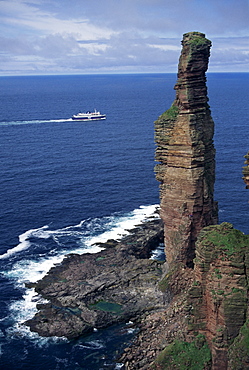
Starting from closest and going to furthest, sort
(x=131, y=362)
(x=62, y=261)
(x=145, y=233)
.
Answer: (x=131, y=362), (x=62, y=261), (x=145, y=233)

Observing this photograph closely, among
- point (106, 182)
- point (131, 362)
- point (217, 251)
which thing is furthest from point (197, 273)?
point (106, 182)

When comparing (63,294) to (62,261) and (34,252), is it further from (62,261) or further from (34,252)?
(34,252)

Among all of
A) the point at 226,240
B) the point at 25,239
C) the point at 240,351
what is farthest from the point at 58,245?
the point at 240,351

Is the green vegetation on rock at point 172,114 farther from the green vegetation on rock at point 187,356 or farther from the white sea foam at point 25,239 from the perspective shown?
the white sea foam at point 25,239

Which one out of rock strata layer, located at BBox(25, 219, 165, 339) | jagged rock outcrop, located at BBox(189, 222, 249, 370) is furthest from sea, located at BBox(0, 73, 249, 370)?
jagged rock outcrop, located at BBox(189, 222, 249, 370)

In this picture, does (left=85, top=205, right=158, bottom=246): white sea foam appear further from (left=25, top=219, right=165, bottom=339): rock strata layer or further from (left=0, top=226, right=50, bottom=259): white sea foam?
(left=0, top=226, right=50, bottom=259): white sea foam
